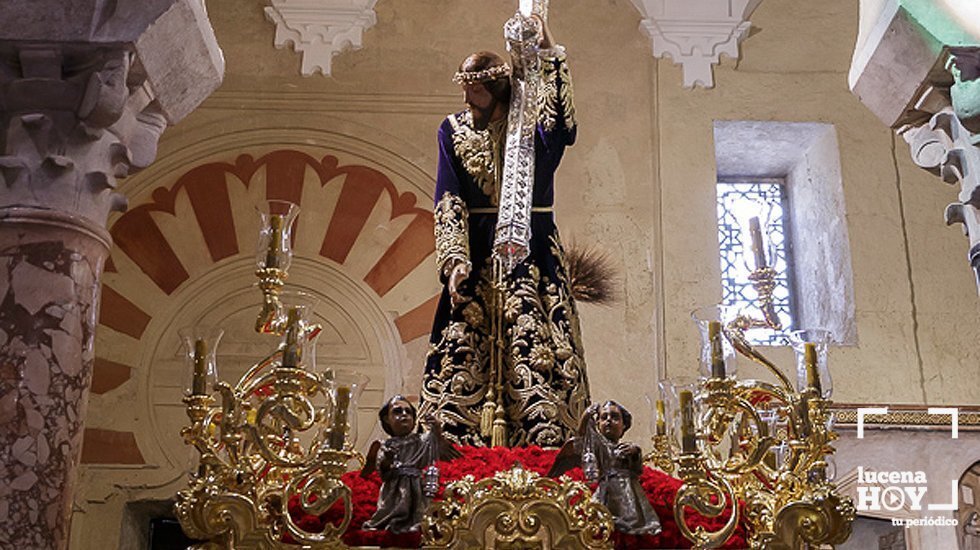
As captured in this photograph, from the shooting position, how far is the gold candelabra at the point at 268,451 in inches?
122

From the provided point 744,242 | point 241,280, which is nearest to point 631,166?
point 744,242

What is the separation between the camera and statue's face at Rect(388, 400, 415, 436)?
3.29 metres

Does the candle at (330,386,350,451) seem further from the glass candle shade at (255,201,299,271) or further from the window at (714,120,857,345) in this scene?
the window at (714,120,857,345)

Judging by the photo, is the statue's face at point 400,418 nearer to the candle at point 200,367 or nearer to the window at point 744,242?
the candle at point 200,367

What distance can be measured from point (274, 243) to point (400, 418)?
681mm

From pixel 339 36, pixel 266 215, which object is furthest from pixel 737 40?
pixel 266 215

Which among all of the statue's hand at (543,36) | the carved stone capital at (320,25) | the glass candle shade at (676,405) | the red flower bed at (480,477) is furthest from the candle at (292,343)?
the carved stone capital at (320,25)

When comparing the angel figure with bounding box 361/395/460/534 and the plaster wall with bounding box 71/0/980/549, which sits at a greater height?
the plaster wall with bounding box 71/0/980/549

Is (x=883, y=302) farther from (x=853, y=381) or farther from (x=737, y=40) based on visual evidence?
(x=737, y=40)

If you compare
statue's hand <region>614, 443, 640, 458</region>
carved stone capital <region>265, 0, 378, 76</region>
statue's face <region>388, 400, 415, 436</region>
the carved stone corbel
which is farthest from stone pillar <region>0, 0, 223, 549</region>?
carved stone capital <region>265, 0, 378, 76</region>

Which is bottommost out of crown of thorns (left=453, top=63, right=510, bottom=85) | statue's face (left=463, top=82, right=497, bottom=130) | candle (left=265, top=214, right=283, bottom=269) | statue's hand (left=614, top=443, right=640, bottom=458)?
statue's hand (left=614, top=443, right=640, bottom=458)

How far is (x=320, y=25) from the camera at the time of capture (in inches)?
306

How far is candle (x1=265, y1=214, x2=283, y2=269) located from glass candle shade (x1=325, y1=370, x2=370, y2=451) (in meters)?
0.49

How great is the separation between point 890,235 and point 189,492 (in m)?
5.26
